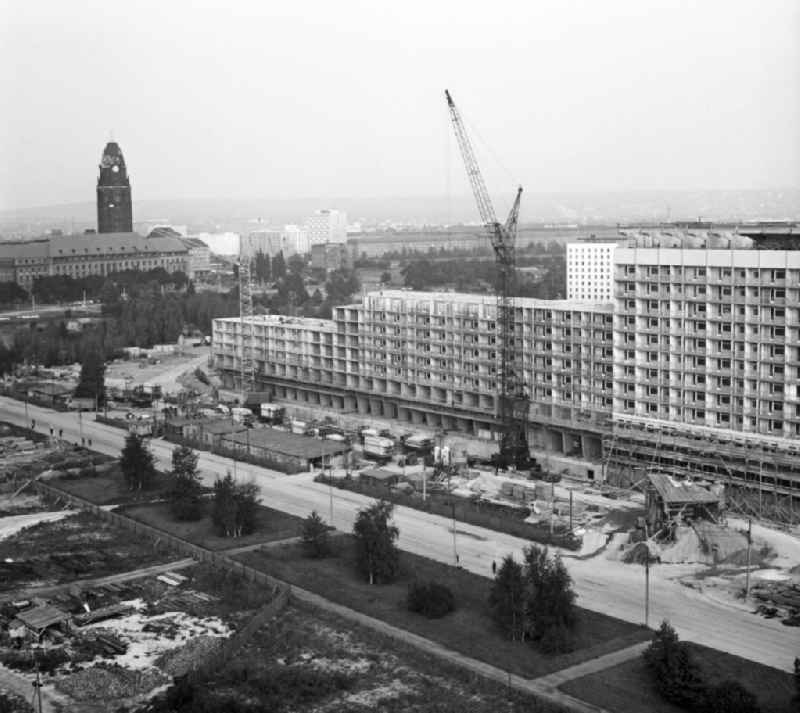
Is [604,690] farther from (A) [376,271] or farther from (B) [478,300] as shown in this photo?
(A) [376,271]

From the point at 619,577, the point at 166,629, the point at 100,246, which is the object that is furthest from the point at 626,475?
the point at 100,246

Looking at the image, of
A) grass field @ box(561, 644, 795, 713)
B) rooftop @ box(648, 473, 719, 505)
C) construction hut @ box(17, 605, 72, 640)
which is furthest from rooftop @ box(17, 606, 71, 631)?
rooftop @ box(648, 473, 719, 505)

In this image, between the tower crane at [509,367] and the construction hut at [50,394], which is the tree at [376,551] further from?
the construction hut at [50,394]

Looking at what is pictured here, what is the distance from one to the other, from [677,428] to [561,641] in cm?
752

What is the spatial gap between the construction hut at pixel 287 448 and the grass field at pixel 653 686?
34.6 ft

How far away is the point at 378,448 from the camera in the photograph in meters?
22.2

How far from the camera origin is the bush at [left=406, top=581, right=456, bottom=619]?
1351cm

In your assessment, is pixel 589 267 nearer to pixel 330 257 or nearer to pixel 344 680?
pixel 330 257

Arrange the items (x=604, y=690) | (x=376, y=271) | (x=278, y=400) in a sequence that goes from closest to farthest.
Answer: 1. (x=604, y=690)
2. (x=278, y=400)
3. (x=376, y=271)

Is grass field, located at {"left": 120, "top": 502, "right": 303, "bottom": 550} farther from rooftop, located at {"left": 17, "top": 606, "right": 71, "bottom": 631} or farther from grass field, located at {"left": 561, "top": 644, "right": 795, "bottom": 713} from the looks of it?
grass field, located at {"left": 561, "top": 644, "right": 795, "bottom": 713}

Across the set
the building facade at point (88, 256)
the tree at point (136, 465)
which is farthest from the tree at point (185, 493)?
the building facade at point (88, 256)

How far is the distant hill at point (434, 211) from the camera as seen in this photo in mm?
54688

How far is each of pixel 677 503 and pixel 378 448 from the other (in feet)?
23.9

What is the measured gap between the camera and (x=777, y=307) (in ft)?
60.5
